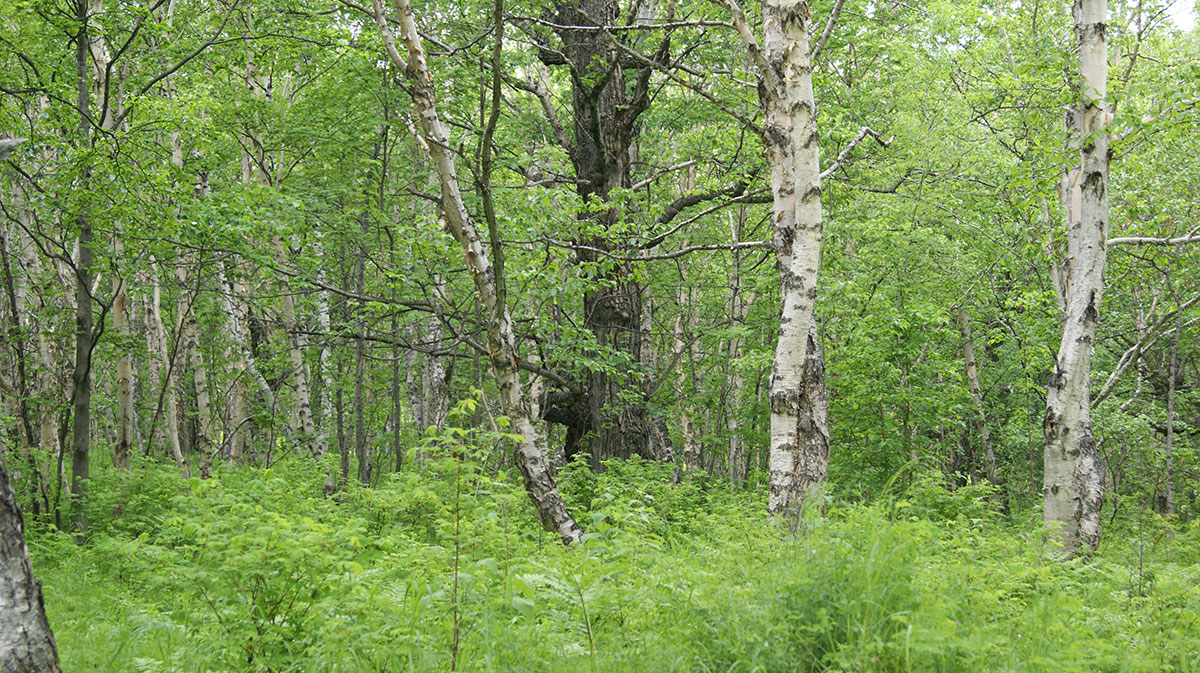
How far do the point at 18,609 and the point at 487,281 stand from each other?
4063mm

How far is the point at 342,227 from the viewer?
39.8 ft

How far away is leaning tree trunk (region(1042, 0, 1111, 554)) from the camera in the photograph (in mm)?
6863

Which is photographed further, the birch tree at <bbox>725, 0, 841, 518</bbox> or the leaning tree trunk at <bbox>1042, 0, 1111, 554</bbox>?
the leaning tree trunk at <bbox>1042, 0, 1111, 554</bbox>

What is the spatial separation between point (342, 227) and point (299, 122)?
1774 millimetres

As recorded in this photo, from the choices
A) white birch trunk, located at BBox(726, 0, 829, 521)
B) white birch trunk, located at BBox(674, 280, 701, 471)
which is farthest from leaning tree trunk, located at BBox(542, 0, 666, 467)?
white birch trunk, located at BBox(726, 0, 829, 521)

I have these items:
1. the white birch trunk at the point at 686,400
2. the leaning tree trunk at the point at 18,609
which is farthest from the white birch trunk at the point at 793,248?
the white birch trunk at the point at 686,400

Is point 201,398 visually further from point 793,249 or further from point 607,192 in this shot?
point 793,249

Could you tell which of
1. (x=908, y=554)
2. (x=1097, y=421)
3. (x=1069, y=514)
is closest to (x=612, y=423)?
(x=1069, y=514)

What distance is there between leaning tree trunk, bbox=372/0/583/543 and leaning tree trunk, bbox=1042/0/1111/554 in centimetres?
472

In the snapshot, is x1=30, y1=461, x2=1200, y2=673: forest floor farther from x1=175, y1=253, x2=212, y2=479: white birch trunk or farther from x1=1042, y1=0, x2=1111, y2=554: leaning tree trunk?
x1=175, y1=253, x2=212, y2=479: white birch trunk

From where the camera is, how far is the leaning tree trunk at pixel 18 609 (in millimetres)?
2434

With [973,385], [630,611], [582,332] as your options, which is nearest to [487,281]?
[582,332]

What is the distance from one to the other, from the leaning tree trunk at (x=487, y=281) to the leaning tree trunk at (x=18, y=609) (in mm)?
3612

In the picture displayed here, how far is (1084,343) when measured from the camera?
6.93 m
